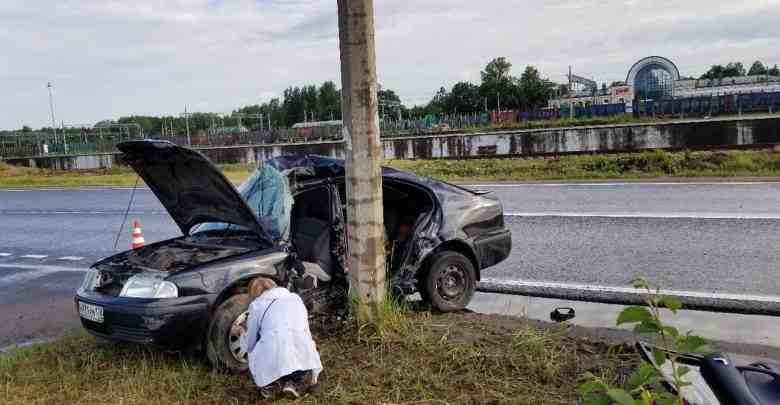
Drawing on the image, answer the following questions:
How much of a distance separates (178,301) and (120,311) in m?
0.44

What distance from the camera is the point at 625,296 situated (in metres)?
6.64

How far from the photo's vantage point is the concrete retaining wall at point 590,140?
1958 centimetres

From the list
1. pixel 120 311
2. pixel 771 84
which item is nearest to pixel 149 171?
pixel 120 311

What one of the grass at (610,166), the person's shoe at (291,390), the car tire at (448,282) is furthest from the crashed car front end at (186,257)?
the grass at (610,166)

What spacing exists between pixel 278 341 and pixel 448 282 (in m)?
2.27

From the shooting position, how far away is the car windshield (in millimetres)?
5395

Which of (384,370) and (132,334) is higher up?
(132,334)

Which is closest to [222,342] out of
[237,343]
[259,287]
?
[237,343]

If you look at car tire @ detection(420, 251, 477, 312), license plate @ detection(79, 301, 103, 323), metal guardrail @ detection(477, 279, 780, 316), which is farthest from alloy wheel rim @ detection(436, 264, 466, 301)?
license plate @ detection(79, 301, 103, 323)

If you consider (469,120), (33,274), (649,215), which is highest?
(469,120)

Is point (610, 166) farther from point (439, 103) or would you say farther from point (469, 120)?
point (439, 103)

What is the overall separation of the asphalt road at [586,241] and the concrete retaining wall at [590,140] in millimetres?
5752

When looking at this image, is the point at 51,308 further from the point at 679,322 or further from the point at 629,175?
the point at 629,175

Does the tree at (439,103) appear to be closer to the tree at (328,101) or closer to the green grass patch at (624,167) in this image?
the tree at (328,101)
